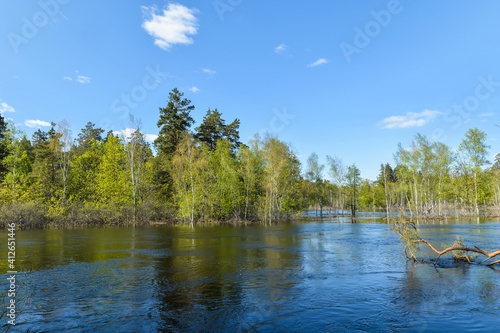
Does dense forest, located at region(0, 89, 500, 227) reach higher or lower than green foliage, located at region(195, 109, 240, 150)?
lower

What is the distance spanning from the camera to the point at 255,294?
10422 mm

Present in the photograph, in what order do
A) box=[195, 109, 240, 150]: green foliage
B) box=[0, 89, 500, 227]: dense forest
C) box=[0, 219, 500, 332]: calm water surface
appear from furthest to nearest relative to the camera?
box=[195, 109, 240, 150]: green foliage < box=[0, 89, 500, 227]: dense forest < box=[0, 219, 500, 332]: calm water surface

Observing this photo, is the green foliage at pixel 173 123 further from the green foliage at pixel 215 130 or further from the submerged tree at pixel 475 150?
the submerged tree at pixel 475 150

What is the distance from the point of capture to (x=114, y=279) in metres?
12.6

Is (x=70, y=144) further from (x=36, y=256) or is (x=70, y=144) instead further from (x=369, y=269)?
(x=369, y=269)

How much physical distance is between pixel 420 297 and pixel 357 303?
7.29 feet

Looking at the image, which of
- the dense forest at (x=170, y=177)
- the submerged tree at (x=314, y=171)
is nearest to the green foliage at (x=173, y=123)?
the dense forest at (x=170, y=177)

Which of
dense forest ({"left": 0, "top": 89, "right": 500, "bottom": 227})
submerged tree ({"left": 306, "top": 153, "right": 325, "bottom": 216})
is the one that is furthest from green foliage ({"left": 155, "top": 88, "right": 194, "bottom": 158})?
submerged tree ({"left": 306, "top": 153, "right": 325, "bottom": 216})

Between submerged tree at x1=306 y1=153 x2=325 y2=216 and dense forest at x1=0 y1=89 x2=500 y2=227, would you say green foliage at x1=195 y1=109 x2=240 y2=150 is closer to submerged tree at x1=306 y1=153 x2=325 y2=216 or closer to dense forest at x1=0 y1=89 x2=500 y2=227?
dense forest at x1=0 y1=89 x2=500 y2=227

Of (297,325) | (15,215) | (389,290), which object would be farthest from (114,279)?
(15,215)

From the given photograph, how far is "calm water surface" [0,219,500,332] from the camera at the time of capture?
314 inches

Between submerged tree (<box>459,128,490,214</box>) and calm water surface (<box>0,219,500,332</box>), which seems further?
submerged tree (<box>459,128,490,214</box>)

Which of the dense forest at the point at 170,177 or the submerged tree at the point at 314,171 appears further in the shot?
the submerged tree at the point at 314,171

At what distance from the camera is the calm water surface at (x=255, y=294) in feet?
26.1
